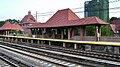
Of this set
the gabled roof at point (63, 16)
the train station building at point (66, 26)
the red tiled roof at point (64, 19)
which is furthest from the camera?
the gabled roof at point (63, 16)

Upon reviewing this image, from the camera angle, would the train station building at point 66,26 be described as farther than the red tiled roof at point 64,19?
No

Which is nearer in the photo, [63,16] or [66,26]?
[66,26]

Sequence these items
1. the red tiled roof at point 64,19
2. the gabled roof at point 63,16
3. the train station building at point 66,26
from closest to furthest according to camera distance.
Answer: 1. the train station building at point 66,26
2. the red tiled roof at point 64,19
3. the gabled roof at point 63,16

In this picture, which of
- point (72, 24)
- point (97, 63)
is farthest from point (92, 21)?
point (97, 63)

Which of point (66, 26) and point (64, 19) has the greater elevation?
point (64, 19)

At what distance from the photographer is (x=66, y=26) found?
3316 centimetres

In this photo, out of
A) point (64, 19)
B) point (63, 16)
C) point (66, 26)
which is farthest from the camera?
point (63, 16)

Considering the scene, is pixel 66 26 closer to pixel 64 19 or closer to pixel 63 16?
pixel 64 19

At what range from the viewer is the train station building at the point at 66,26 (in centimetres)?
3071

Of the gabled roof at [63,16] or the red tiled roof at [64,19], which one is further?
the gabled roof at [63,16]

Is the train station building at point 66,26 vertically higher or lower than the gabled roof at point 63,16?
lower

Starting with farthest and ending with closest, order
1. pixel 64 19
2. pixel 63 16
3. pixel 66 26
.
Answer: pixel 63 16 < pixel 64 19 < pixel 66 26

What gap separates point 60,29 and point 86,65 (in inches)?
987

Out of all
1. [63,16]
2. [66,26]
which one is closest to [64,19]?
[63,16]
